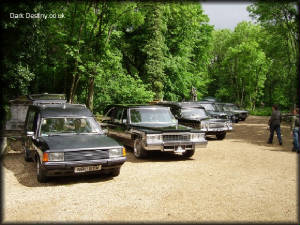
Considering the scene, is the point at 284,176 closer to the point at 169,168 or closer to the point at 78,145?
the point at 169,168

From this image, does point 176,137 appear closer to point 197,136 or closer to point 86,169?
point 197,136

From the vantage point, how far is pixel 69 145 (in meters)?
6.54

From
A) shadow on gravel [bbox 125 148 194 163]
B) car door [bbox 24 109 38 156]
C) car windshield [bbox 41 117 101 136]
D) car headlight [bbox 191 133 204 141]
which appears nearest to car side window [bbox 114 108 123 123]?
shadow on gravel [bbox 125 148 194 163]

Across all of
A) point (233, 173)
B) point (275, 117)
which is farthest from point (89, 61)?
point (233, 173)

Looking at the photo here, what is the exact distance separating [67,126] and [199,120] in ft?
26.7

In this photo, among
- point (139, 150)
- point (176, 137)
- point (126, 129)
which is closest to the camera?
point (176, 137)

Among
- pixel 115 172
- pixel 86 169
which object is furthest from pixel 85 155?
pixel 115 172

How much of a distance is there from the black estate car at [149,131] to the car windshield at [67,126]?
6.56 ft

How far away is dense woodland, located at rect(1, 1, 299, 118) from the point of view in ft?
44.9

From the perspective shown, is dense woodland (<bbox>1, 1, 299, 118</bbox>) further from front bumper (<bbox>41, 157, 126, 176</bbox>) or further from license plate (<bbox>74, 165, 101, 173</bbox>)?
license plate (<bbox>74, 165, 101, 173</bbox>)

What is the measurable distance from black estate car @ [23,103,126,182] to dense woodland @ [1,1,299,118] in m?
1.48

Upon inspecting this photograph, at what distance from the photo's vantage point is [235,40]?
189 ft

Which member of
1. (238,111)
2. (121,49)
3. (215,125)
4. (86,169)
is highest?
(121,49)

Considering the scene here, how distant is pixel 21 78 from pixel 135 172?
900 cm
